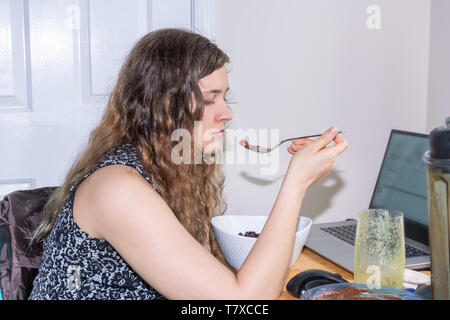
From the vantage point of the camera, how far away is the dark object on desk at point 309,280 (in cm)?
101

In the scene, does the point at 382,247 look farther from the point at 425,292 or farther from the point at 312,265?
the point at 312,265

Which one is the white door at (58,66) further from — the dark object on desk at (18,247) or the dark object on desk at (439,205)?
the dark object on desk at (439,205)

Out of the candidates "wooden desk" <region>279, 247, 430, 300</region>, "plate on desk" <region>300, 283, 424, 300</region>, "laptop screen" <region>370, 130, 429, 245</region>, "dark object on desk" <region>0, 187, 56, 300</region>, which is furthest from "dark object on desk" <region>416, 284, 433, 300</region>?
"dark object on desk" <region>0, 187, 56, 300</region>

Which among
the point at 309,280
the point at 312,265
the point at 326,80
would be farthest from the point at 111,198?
the point at 326,80

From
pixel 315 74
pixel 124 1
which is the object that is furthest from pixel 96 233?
pixel 315 74

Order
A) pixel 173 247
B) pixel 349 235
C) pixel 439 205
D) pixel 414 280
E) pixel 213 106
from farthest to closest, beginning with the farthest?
pixel 349 235
pixel 213 106
pixel 414 280
pixel 173 247
pixel 439 205

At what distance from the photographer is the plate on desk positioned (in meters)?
0.81

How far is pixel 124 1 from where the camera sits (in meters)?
1.62

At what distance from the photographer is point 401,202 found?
4.85 feet

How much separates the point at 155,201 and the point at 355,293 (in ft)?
1.21

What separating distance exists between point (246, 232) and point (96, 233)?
0.35 metres

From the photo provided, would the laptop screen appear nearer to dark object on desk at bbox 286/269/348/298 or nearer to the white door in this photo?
dark object on desk at bbox 286/269/348/298

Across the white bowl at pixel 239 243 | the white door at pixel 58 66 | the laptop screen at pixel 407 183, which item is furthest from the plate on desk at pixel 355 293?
the white door at pixel 58 66
